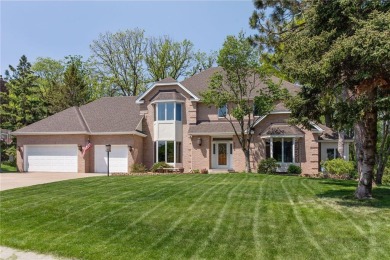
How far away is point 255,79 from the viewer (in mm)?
26891

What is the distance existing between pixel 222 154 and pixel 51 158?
43.7ft

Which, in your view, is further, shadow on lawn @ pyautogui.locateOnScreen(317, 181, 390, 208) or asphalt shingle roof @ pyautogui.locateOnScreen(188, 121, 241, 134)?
asphalt shingle roof @ pyautogui.locateOnScreen(188, 121, 241, 134)

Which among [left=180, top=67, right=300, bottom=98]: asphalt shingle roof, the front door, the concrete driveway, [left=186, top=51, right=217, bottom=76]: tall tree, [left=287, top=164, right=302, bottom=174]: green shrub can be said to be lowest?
the concrete driveway

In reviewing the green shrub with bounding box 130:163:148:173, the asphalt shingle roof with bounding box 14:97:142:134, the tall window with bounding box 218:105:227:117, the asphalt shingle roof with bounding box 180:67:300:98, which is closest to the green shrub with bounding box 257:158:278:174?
the tall window with bounding box 218:105:227:117

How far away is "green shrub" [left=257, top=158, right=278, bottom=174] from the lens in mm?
24625

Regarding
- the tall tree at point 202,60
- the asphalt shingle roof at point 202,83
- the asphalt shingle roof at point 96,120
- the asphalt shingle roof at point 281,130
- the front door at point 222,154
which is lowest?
the front door at point 222,154

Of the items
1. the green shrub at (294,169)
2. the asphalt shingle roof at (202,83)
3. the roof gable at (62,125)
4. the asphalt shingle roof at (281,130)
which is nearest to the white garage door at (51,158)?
the roof gable at (62,125)

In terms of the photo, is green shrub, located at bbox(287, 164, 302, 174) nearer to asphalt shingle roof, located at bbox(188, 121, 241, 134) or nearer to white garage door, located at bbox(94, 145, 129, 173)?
asphalt shingle roof, located at bbox(188, 121, 241, 134)

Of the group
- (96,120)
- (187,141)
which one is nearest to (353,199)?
(187,141)

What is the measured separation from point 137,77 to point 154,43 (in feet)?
16.3

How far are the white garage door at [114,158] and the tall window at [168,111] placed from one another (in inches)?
143

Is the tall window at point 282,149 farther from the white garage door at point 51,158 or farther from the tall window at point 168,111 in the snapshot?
the white garage door at point 51,158

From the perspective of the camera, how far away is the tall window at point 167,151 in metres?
27.2

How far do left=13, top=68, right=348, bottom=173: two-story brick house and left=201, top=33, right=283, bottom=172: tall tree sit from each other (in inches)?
52.8
